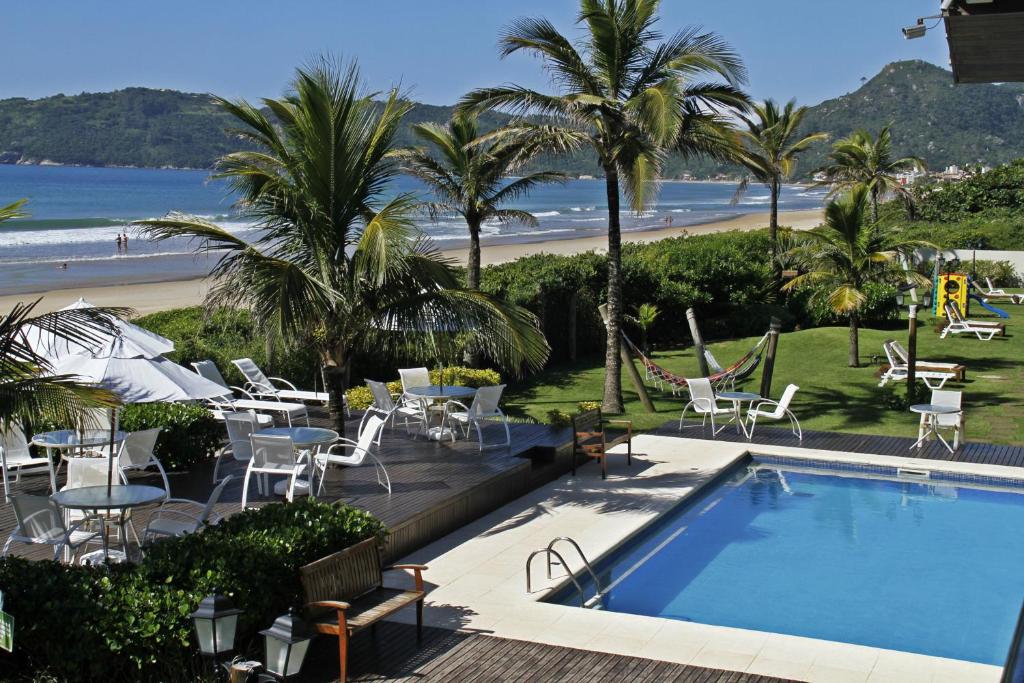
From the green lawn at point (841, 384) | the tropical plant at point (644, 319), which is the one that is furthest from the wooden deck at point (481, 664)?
the tropical plant at point (644, 319)

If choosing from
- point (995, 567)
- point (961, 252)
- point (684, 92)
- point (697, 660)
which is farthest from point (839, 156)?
point (697, 660)

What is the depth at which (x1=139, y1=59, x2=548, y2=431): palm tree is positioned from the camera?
10125 mm

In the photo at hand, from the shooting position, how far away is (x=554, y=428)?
46.5 ft

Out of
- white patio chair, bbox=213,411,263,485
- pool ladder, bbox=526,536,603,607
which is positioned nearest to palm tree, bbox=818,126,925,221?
white patio chair, bbox=213,411,263,485

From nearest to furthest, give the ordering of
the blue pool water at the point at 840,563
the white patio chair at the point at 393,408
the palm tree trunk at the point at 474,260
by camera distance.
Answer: the blue pool water at the point at 840,563, the white patio chair at the point at 393,408, the palm tree trunk at the point at 474,260

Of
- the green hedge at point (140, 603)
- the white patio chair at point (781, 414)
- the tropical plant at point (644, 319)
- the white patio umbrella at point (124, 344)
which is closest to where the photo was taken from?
the green hedge at point (140, 603)

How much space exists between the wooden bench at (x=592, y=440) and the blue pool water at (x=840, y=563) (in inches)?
48.5

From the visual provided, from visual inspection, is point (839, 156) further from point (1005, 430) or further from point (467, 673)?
point (467, 673)

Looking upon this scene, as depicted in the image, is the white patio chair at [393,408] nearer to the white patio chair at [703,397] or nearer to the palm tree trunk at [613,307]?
the palm tree trunk at [613,307]

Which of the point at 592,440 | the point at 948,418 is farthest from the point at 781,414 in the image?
the point at 592,440

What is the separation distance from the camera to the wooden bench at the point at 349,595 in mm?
6848

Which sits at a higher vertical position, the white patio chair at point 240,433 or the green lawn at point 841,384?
the white patio chair at point 240,433

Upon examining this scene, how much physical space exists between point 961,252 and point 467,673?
31974 mm

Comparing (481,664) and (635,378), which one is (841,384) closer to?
(635,378)
